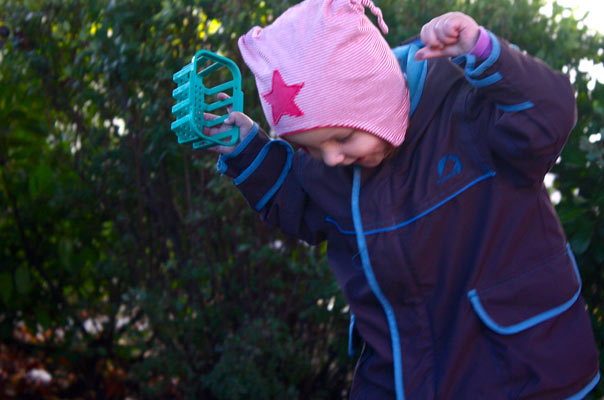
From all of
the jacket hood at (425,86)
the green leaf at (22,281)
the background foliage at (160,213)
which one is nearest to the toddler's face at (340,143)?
the jacket hood at (425,86)

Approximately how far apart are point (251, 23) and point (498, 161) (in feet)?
4.21

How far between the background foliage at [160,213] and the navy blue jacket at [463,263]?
56cm

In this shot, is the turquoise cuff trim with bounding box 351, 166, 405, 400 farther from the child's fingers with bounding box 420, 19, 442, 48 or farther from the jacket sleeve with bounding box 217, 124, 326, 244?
the child's fingers with bounding box 420, 19, 442, 48

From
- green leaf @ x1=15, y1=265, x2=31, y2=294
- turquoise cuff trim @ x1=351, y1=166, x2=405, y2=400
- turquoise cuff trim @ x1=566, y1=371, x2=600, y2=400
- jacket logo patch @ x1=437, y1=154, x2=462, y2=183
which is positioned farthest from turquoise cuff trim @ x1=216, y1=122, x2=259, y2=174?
green leaf @ x1=15, y1=265, x2=31, y2=294

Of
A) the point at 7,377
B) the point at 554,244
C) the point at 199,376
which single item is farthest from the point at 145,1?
the point at 7,377

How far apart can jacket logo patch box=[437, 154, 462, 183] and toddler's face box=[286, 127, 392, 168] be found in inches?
5.8

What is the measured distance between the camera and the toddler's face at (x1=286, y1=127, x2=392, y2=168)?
4.85 feet

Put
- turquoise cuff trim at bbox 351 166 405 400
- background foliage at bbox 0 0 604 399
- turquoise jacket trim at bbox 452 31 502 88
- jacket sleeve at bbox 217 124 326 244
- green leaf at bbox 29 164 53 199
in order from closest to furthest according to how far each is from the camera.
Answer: turquoise jacket trim at bbox 452 31 502 88
turquoise cuff trim at bbox 351 166 405 400
jacket sleeve at bbox 217 124 326 244
background foliage at bbox 0 0 604 399
green leaf at bbox 29 164 53 199

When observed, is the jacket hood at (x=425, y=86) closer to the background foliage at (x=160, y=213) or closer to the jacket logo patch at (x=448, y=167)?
the jacket logo patch at (x=448, y=167)

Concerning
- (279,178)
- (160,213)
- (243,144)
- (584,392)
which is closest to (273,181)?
(279,178)

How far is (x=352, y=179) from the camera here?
1634mm

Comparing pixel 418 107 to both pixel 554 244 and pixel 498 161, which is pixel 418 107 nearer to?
pixel 498 161

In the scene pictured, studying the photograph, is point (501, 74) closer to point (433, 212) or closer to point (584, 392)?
point (433, 212)

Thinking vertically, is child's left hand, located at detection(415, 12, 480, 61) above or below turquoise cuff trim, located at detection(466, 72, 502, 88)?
above
